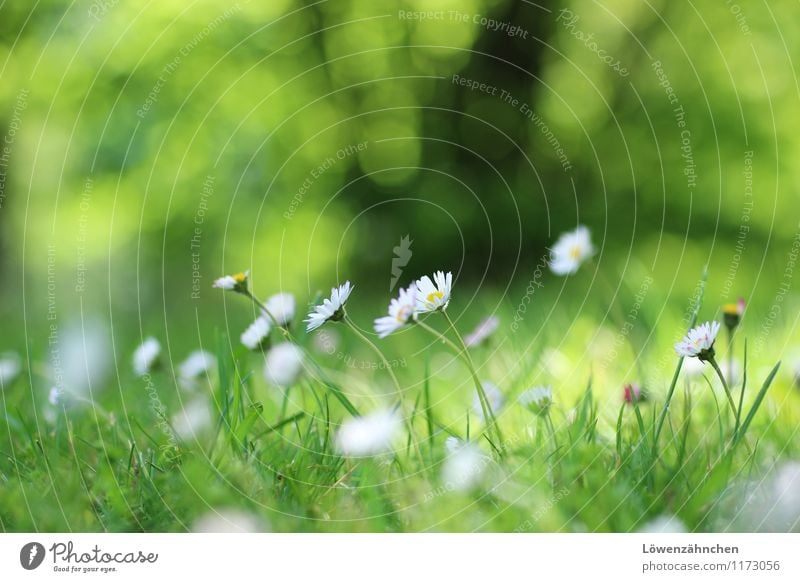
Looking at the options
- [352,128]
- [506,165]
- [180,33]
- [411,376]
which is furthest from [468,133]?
[411,376]

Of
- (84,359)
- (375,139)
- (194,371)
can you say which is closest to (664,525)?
(194,371)

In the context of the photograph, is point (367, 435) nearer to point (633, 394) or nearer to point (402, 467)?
point (402, 467)

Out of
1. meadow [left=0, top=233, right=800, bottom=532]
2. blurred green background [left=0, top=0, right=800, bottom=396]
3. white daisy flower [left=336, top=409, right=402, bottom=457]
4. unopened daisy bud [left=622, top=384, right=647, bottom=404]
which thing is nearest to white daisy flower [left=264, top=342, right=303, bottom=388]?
meadow [left=0, top=233, right=800, bottom=532]

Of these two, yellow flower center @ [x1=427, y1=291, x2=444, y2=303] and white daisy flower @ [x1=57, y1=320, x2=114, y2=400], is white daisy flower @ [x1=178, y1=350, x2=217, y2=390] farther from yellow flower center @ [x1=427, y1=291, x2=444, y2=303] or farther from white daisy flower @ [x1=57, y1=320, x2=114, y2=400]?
yellow flower center @ [x1=427, y1=291, x2=444, y2=303]

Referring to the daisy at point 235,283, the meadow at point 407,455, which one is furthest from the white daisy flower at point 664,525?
the daisy at point 235,283

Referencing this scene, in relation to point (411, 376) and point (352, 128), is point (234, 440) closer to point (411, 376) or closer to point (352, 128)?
point (411, 376)
